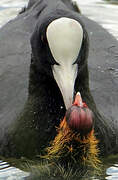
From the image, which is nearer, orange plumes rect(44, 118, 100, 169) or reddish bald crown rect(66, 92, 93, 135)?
reddish bald crown rect(66, 92, 93, 135)

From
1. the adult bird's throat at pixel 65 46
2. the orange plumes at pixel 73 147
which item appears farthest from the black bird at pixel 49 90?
the orange plumes at pixel 73 147

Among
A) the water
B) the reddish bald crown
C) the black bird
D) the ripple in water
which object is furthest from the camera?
the water

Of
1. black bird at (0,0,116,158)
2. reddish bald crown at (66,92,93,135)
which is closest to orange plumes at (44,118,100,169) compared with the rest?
reddish bald crown at (66,92,93,135)

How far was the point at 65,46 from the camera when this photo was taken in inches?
316

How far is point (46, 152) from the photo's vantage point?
28.3 feet

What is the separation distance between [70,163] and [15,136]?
777 millimetres

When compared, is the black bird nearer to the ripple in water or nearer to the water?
the ripple in water

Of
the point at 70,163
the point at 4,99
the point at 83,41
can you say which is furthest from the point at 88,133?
the point at 4,99

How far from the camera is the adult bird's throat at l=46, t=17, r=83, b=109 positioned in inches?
315

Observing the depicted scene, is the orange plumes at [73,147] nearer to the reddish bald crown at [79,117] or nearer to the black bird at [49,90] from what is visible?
the reddish bald crown at [79,117]

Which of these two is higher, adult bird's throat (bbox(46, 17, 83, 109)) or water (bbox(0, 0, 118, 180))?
adult bird's throat (bbox(46, 17, 83, 109))

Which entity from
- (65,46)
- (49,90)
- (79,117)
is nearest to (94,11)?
(49,90)

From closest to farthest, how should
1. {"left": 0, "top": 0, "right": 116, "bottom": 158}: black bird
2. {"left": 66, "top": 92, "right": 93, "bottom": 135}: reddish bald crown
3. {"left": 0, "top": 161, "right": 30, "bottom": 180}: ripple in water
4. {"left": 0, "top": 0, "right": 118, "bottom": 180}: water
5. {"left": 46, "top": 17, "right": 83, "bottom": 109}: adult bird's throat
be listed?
{"left": 66, "top": 92, "right": 93, "bottom": 135}: reddish bald crown < {"left": 46, "top": 17, "right": 83, "bottom": 109}: adult bird's throat < {"left": 0, "top": 0, "right": 116, "bottom": 158}: black bird < {"left": 0, "top": 161, "right": 30, "bottom": 180}: ripple in water < {"left": 0, "top": 0, "right": 118, "bottom": 180}: water

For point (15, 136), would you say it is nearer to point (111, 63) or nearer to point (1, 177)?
point (1, 177)
